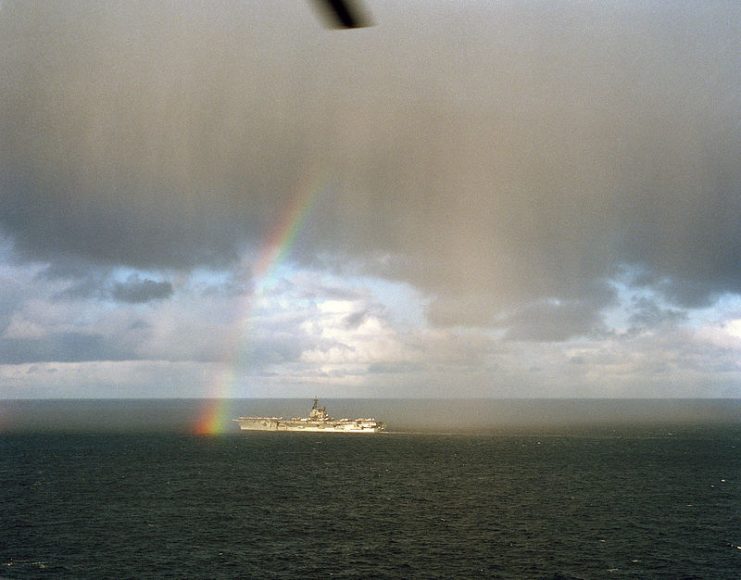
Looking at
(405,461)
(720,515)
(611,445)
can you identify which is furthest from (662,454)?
(720,515)

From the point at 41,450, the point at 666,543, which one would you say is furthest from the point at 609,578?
the point at 41,450

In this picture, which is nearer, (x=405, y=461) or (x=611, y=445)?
(x=405, y=461)

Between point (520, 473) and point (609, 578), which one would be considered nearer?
point (609, 578)

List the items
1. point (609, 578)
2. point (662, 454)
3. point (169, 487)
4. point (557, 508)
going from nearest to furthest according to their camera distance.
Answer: point (609, 578) → point (557, 508) → point (169, 487) → point (662, 454)

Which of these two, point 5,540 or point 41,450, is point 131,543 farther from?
point 41,450

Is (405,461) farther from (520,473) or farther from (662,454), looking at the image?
(662,454)

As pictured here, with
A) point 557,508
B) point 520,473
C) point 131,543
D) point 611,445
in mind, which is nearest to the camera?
point 131,543
